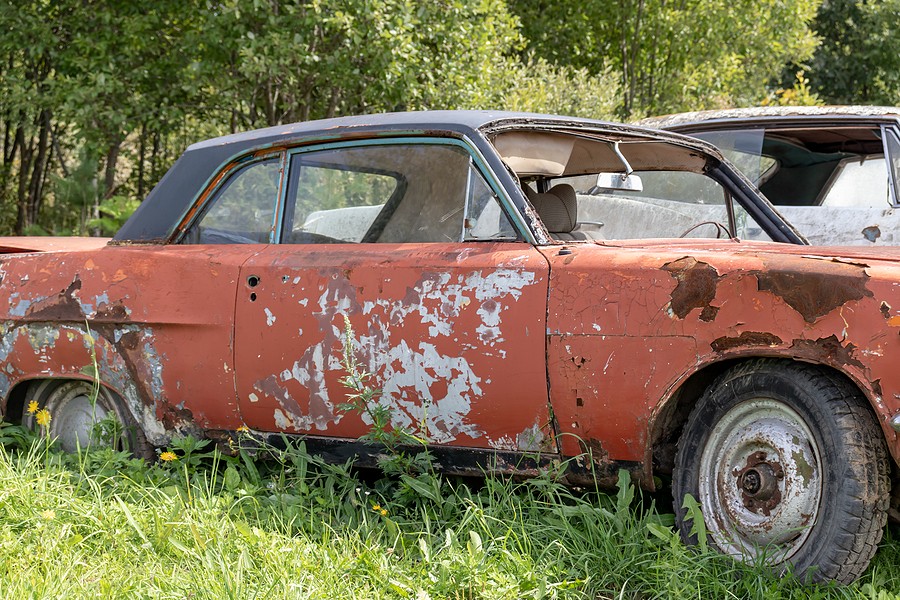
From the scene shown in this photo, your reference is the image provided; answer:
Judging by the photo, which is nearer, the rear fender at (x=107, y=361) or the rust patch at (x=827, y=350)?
the rust patch at (x=827, y=350)

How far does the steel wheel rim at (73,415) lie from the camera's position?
14.1ft

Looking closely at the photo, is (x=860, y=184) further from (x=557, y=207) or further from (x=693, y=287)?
(x=693, y=287)

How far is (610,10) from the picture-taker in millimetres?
16969

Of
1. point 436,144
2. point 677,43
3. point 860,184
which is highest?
point 677,43

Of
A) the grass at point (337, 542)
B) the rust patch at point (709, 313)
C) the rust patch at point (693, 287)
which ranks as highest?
the rust patch at point (693, 287)

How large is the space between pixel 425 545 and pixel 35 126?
54.9 ft

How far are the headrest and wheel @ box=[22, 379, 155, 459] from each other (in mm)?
1897

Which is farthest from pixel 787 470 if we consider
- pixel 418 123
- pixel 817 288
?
pixel 418 123

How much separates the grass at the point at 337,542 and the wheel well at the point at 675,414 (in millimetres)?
157

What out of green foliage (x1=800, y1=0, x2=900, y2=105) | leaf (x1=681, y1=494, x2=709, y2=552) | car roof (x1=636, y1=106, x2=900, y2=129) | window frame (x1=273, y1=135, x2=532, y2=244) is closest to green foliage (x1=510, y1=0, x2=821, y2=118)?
green foliage (x1=800, y1=0, x2=900, y2=105)

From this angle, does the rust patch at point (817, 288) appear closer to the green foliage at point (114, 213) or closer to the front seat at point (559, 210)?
the front seat at point (559, 210)

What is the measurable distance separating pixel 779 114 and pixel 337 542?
4.50 metres

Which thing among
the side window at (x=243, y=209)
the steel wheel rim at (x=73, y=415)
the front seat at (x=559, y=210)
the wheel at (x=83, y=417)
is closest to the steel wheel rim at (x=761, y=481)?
the front seat at (x=559, y=210)

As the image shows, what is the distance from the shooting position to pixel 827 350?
2744 mm
